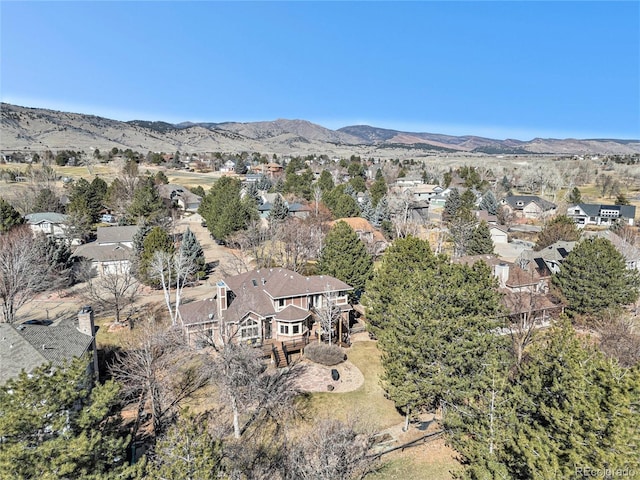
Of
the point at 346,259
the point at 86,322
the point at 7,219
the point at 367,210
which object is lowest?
the point at 86,322

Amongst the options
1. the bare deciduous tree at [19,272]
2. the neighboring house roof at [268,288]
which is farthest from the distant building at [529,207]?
the bare deciduous tree at [19,272]

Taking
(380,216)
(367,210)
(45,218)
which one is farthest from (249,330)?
(45,218)

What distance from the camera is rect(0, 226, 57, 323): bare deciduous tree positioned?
31.3 m

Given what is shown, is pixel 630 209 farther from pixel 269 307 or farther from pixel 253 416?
pixel 253 416

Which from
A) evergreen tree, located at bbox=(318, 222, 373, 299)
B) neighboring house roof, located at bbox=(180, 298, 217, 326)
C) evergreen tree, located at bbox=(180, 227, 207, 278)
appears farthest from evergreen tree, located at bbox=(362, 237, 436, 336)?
evergreen tree, located at bbox=(180, 227, 207, 278)

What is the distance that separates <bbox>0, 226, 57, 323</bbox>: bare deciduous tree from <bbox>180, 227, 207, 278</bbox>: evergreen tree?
1400 centimetres

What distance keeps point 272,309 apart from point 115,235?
3665cm

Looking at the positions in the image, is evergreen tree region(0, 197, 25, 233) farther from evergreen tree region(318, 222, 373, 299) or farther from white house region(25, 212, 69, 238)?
evergreen tree region(318, 222, 373, 299)

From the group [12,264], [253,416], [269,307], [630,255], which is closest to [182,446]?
[253,416]

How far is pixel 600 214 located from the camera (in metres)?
90.2

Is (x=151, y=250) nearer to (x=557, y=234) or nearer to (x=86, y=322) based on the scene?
(x=86, y=322)

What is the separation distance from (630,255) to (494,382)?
4732 cm

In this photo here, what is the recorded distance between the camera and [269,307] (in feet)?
110

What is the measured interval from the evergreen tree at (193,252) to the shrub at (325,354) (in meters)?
22.4
